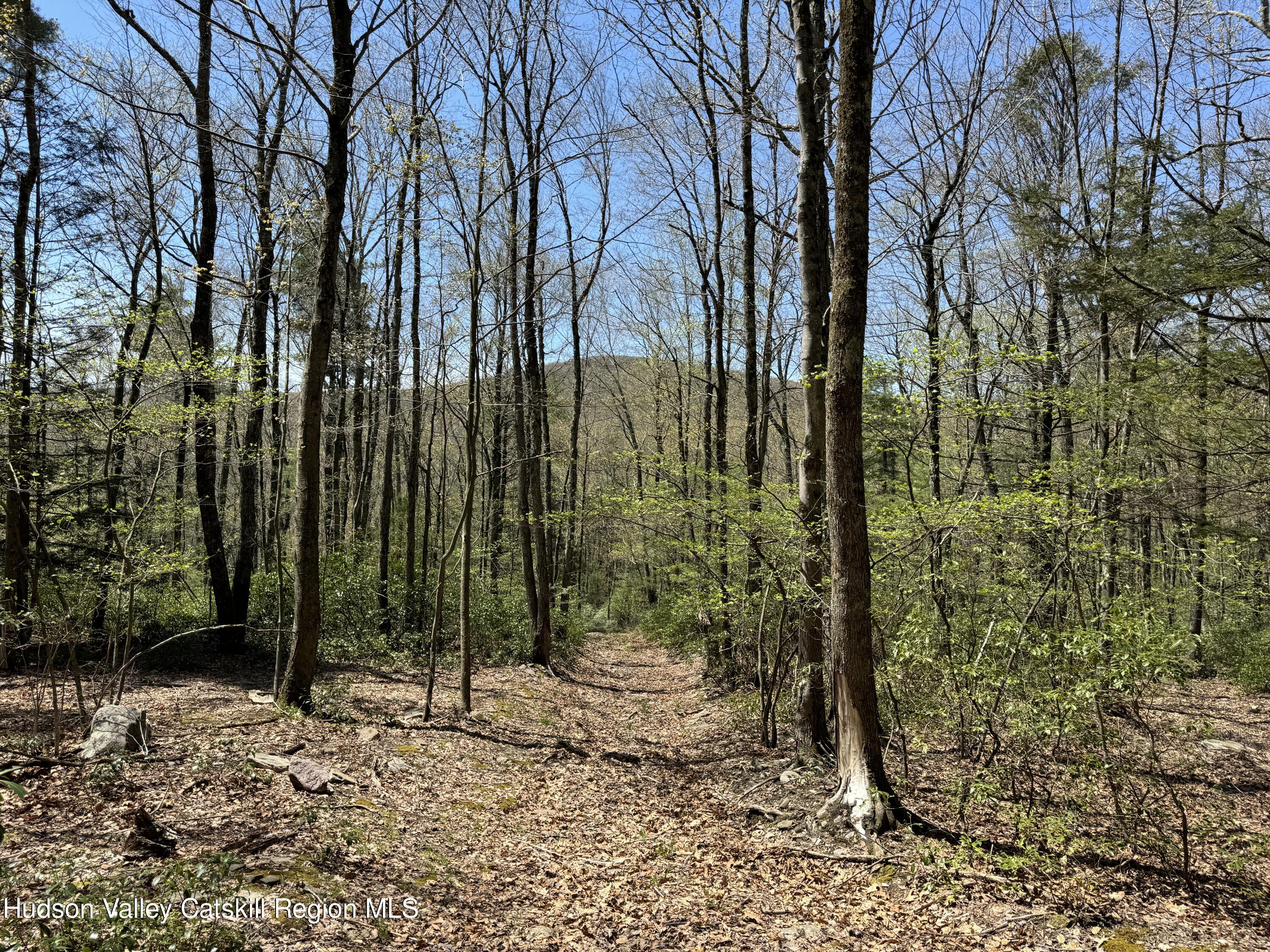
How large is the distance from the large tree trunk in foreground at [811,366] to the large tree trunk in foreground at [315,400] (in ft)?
16.7

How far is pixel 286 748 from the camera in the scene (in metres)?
6.45

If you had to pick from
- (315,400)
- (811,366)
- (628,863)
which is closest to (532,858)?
(628,863)

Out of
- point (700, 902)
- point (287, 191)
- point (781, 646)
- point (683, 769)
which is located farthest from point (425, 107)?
point (700, 902)

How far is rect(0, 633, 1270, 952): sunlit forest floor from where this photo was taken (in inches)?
150

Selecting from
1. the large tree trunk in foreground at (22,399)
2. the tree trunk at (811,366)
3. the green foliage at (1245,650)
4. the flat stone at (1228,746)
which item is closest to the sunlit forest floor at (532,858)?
the flat stone at (1228,746)

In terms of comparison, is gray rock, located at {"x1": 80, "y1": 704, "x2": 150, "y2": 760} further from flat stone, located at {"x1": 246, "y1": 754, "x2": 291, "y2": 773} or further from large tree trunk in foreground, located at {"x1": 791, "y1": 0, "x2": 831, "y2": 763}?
large tree trunk in foreground, located at {"x1": 791, "y1": 0, "x2": 831, "y2": 763}

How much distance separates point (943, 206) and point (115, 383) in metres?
16.0

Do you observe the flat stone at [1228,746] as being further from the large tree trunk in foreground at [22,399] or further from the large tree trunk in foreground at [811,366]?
the large tree trunk in foreground at [22,399]

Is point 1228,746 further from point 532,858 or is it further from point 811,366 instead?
point 532,858

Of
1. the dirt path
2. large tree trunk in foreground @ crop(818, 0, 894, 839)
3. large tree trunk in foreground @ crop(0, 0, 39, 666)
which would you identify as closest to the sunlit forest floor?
the dirt path

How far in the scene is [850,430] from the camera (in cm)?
545

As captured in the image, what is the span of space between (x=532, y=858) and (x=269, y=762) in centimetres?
253

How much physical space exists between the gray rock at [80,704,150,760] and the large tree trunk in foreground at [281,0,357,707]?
1.88m

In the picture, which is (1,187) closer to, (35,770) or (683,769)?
(35,770)
